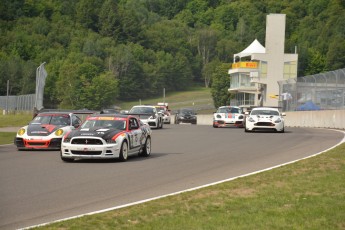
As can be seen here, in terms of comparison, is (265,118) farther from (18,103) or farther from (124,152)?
(18,103)

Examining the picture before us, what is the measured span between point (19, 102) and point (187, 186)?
6856 cm

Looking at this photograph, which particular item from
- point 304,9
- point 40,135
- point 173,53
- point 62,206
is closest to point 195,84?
point 173,53

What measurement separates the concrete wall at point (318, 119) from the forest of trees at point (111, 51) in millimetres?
86045

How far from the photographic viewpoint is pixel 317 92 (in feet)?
147

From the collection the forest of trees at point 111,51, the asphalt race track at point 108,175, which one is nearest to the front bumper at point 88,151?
the asphalt race track at point 108,175

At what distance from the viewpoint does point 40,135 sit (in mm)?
22891

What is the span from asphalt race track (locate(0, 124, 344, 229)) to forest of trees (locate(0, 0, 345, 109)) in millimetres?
112621

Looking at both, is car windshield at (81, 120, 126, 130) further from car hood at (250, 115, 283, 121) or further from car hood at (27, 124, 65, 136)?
car hood at (250, 115, 283, 121)

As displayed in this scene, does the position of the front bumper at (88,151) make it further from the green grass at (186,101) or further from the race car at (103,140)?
the green grass at (186,101)

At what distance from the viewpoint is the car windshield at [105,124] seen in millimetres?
19531

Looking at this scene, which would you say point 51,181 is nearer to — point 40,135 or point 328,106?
point 40,135

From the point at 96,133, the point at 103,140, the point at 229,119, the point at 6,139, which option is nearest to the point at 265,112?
the point at 229,119

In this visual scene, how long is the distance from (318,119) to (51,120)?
2321 centimetres

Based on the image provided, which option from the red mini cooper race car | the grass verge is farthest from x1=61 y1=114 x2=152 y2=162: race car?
the grass verge
